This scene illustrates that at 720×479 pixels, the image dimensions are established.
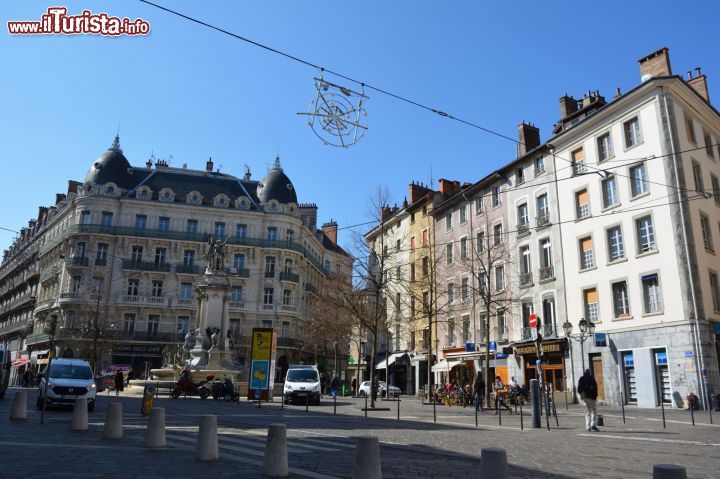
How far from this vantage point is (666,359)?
74.3ft

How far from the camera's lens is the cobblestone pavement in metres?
7.25

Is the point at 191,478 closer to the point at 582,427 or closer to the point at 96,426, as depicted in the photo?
the point at 96,426

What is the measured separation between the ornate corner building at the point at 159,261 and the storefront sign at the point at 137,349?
9 cm

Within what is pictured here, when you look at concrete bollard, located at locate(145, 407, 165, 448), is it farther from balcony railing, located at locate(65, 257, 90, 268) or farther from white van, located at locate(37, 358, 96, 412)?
balcony railing, located at locate(65, 257, 90, 268)

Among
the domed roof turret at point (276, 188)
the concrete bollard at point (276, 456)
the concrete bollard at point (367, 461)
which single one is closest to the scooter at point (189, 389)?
the concrete bollard at point (276, 456)

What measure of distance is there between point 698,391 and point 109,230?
47.9 metres

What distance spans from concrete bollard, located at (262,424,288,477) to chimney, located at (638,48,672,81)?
83.6 feet

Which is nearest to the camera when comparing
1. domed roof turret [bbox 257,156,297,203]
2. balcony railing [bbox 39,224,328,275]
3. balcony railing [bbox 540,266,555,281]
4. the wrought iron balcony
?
balcony railing [bbox 540,266,555,281]

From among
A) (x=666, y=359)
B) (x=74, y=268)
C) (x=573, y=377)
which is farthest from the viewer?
(x=74, y=268)

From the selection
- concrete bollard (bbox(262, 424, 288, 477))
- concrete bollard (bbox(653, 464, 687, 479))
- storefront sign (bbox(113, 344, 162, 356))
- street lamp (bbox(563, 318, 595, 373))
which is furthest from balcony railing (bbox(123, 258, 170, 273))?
concrete bollard (bbox(653, 464, 687, 479))

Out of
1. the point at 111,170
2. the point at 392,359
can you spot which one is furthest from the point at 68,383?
the point at 111,170

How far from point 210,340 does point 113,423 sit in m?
19.2

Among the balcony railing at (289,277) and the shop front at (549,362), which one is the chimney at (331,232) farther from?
the shop front at (549,362)

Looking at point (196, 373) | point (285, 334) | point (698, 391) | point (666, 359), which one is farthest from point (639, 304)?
point (285, 334)
